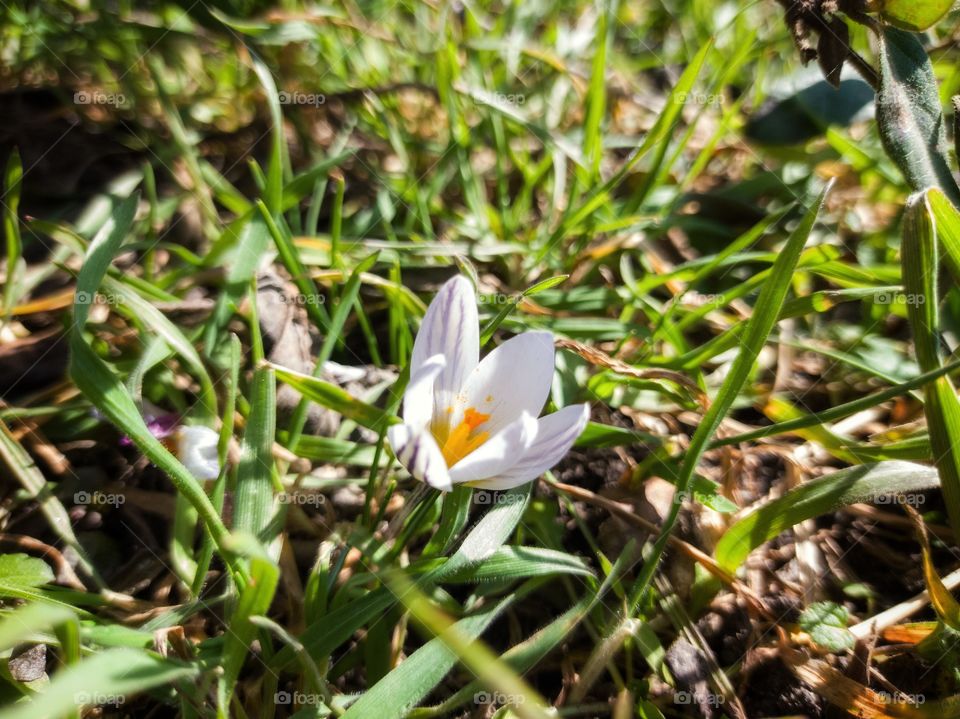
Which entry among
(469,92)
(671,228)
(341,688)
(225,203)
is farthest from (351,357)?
(671,228)

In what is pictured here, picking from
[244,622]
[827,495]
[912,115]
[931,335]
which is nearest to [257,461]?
[244,622]

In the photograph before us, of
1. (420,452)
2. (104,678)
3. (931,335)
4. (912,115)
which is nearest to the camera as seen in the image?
(104,678)

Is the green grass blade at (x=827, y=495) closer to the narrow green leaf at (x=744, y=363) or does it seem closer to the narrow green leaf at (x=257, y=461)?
the narrow green leaf at (x=744, y=363)

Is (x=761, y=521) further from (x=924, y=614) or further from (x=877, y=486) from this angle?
(x=924, y=614)

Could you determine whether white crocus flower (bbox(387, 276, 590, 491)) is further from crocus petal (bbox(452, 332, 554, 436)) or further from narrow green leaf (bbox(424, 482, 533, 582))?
narrow green leaf (bbox(424, 482, 533, 582))

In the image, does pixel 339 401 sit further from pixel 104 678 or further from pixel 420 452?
pixel 104 678
